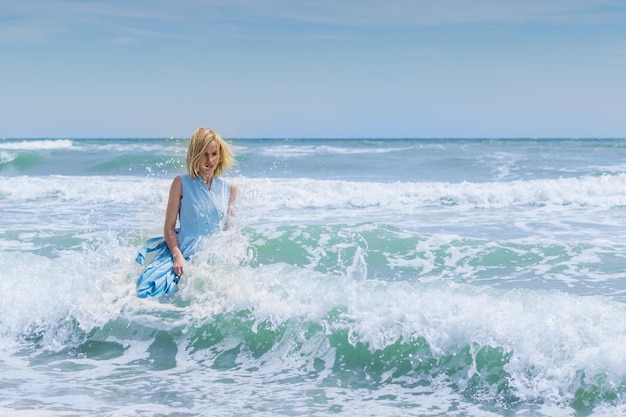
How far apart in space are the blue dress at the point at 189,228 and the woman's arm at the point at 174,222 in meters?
0.04

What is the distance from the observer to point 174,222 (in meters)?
5.44

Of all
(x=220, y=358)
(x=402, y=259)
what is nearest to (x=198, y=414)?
(x=220, y=358)

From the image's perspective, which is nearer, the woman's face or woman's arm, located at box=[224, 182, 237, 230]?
the woman's face

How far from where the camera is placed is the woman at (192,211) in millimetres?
5359

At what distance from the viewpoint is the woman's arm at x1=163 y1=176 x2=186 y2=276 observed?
5.39 meters

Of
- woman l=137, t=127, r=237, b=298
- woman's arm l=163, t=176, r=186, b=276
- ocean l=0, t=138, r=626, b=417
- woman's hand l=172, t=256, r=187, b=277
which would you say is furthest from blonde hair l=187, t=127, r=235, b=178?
woman's hand l=172, t=256, r=187, b=277

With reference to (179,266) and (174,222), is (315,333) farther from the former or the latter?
(174,222)

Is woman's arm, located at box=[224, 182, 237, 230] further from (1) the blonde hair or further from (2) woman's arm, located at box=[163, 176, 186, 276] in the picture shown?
(2) woman's arm, located at box=[163, 176, 186, 276]

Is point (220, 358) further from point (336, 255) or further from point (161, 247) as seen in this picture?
point (336, 255)

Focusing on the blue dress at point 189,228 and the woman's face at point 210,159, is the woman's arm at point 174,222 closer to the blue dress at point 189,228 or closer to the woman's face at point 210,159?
the blue dress at point 189,228

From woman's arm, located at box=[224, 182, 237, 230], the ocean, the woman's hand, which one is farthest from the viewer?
woman's arm, located at box=[224, 182, 237, 230]

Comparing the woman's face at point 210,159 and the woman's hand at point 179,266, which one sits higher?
the woman's face at point 210,159

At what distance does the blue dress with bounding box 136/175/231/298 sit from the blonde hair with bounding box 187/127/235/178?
3.6 inches

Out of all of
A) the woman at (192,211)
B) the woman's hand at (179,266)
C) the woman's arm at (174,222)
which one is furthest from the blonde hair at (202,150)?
the woman's hand at (179,266)
